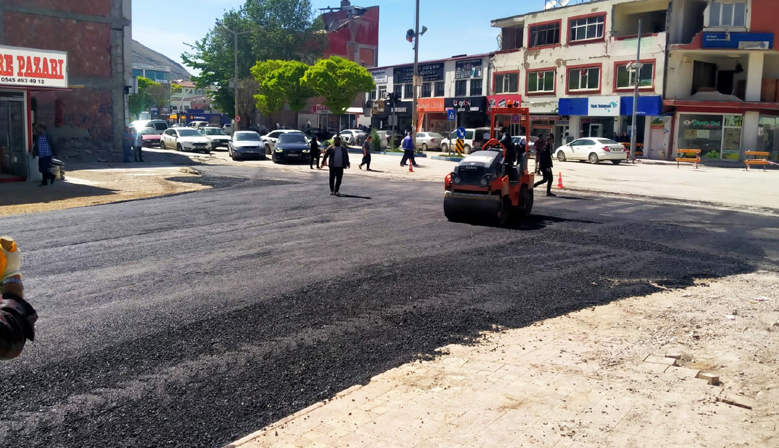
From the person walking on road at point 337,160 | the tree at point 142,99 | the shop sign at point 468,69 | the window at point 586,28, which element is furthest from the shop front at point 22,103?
the tree at point 142,99

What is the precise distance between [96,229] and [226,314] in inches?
248

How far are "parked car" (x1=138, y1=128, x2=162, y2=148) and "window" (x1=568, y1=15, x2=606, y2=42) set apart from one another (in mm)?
29374

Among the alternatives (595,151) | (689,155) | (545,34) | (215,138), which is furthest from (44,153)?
(545,34)

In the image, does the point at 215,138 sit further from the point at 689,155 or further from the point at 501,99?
the point at 689,155

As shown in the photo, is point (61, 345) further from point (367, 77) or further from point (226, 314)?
point (367, 77)

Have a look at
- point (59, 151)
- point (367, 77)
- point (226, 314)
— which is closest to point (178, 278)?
point (226, 314)

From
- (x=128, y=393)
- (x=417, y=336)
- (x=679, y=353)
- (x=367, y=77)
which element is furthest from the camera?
(x=367, y=77)

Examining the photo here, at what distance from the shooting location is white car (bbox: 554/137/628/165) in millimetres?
38969

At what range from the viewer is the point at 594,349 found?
6562 millimetres

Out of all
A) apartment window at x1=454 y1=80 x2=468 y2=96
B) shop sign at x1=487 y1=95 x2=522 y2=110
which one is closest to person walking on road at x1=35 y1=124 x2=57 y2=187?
shop sign at x1=487 y1=95 x2=522 y2=110

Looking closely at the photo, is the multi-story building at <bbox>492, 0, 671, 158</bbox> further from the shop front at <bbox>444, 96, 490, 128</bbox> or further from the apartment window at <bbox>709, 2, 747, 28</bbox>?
the apartment window at <bbox>709, 2, 747, 28</bbox>

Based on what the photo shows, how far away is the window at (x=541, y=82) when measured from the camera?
51.2 meters

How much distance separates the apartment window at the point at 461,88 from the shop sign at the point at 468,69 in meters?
0.51

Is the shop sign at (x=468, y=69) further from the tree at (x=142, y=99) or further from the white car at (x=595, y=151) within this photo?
the tree at (x=142, y=99)
